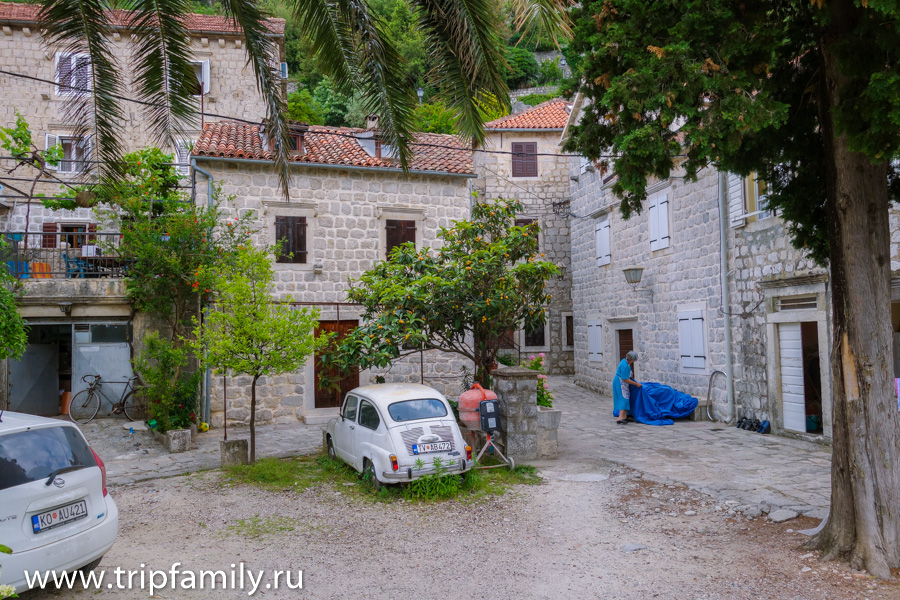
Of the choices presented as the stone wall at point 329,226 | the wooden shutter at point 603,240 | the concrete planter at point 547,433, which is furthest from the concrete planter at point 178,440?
the wooden shutter at point 603,240

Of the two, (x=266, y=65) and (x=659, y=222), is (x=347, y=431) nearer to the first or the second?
(x=266, y=65)

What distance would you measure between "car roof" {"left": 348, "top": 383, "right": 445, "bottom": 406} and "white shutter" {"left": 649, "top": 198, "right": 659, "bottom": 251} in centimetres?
963

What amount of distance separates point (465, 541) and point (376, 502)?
1891 millimetres

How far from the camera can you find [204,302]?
1455 centimetres

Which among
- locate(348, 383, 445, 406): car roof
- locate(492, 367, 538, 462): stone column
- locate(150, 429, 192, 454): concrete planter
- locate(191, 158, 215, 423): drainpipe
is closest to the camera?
locate(348, 383, 445, 406): car roof

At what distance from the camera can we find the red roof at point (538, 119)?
24359 mm

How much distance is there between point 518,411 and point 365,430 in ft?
8.35

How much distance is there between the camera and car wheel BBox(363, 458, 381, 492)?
8461mm

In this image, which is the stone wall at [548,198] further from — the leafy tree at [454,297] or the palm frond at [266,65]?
the palm frond at [266,65]

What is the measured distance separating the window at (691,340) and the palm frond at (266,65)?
11006 mm

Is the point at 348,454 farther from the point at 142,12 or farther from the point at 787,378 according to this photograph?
the point at 787,378

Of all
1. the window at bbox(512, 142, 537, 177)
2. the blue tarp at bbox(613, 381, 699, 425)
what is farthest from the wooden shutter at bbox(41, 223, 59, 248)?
the window at bbox(512, 142, 537, 177)

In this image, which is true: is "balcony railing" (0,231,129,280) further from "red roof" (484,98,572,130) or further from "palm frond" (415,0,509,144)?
"red roof" (484,98,572,130)

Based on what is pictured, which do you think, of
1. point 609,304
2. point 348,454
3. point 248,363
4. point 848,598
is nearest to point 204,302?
point 248,363
